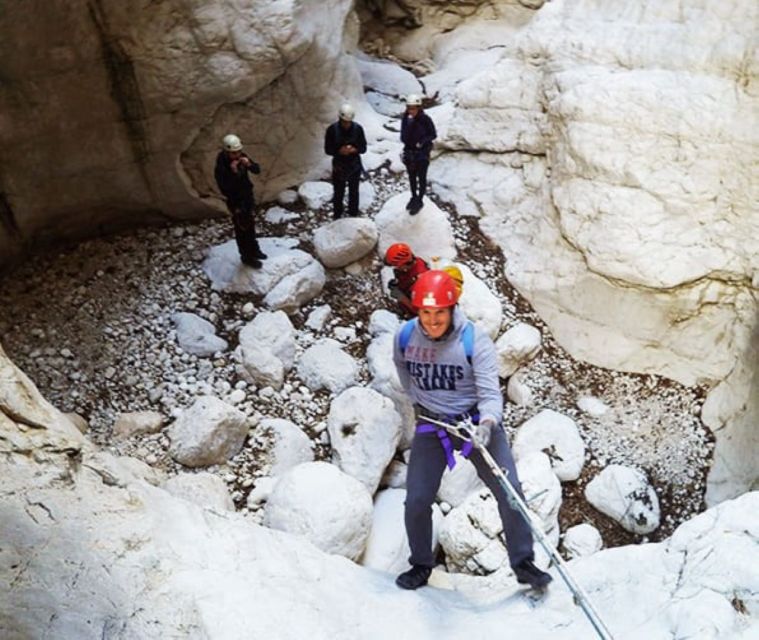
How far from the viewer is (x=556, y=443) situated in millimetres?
5961

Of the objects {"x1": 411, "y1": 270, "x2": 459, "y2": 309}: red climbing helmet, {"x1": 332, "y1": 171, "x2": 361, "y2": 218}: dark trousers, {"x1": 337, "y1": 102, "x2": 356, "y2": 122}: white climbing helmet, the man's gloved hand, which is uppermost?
{"x1": 411, "y1": 270, "x2": 459, "y2": 309}: red climbing helmet

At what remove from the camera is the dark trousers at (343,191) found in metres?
7.06

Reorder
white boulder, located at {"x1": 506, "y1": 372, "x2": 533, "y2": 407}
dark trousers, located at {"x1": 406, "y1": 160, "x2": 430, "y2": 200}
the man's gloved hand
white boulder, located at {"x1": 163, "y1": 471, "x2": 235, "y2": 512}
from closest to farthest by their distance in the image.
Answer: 1. the man's gloved hand
2. white boulder, located at {"x1": 163, "y1": 471, "x2": 235, "y2": 512}
3. white boulder, located at {"x1": 506, "y1": 372, "x2": 533, "y2": 407}
4. dark trousers, located at {"x1": 406, "y1": 160, "x2": 430, "y2": 200}

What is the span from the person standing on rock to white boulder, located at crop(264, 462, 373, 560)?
921mm

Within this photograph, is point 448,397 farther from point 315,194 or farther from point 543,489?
point 315,194

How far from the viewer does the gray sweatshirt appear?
3.37 m

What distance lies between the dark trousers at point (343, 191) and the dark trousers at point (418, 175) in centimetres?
53

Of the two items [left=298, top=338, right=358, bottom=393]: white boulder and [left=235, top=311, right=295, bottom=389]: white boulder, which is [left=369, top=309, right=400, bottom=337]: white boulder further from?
[left=235, top=311, right=295, bottom=389]: white boulder

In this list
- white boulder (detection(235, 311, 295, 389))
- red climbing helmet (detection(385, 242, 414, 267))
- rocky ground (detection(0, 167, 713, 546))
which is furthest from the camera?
white boulder (detection(235, 311, 295, 389))

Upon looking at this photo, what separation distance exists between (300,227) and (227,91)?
1530 mm

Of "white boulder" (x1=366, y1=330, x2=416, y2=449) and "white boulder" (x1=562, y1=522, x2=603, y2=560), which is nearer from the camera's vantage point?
"white boulder" (x1=562, y1=522, x2=603, y2=560)

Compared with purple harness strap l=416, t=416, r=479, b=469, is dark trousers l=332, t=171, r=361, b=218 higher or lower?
lower

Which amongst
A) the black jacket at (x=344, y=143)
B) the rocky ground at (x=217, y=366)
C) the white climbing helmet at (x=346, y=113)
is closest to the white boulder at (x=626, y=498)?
the rocky ground at (x=217, y=366)

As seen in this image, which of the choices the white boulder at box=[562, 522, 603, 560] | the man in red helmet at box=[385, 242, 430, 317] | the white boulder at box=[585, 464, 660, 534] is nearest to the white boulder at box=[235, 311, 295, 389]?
the man in red helmet at box=[385, 242, 430, 317]
